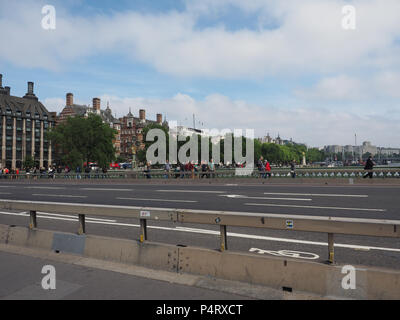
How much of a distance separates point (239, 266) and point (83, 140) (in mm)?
52925

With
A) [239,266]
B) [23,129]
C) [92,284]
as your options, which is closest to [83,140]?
[92,284]

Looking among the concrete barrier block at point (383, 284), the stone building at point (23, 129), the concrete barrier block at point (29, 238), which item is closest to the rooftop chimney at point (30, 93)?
the stone building at point (23, 129)

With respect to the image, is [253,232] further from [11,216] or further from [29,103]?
[29,103]

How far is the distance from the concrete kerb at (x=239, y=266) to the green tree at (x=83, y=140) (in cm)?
4910

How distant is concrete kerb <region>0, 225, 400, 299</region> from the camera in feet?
12.4

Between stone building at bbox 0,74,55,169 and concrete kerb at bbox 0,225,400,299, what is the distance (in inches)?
3691

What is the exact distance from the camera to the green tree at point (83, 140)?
53.2 meters

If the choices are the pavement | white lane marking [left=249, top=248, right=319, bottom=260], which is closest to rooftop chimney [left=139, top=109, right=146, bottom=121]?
white lane marking [left=249, top=248, right=319, bottom=260]

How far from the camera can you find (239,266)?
14.9 ft

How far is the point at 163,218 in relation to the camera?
205 inches

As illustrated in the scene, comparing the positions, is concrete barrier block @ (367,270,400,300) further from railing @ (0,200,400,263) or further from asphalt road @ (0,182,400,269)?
asphalt road @ (0,182,400,269)
